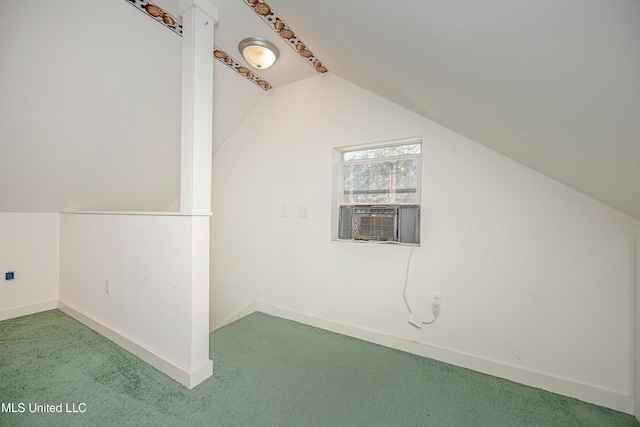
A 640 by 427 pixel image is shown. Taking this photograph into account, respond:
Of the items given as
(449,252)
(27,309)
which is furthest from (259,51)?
(27,309)

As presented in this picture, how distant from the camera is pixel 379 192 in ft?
7.57

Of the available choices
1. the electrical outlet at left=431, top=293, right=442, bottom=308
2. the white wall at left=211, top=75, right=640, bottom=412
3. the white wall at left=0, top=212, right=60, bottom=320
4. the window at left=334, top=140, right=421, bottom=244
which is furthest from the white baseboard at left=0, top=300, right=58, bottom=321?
the electrical outlet at left=431, top=293, right=442, bottom=308

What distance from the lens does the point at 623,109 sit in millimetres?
745

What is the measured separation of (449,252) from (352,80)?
5.21 ft

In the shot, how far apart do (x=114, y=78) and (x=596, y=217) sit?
3.33m

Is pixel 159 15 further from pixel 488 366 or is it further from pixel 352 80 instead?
pixel 488 366

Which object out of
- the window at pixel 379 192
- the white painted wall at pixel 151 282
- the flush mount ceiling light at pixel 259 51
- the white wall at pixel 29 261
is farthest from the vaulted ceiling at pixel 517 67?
the white wall at pixel 29 261

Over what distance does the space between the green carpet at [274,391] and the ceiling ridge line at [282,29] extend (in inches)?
93.6

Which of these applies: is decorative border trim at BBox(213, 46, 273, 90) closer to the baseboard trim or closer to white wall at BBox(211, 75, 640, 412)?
white wall at BBox(211, 75, 640, 412)

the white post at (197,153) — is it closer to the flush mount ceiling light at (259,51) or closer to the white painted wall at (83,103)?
the flush mount ceiling light at (259,51)

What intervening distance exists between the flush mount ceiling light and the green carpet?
2.27m

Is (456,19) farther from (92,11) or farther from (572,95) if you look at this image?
(92,11)

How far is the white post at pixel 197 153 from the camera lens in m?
1.63

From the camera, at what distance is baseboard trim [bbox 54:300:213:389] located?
5.30 feet
